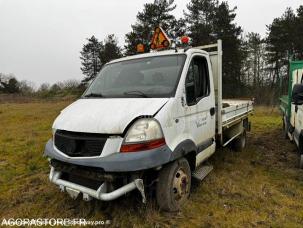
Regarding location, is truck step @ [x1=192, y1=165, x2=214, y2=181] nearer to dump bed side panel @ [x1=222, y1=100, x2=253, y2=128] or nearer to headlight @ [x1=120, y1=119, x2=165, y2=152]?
dump bed side panel @ [x1=222, y1=100, x2=253, y2=128]

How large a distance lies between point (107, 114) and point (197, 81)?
160 centimetres

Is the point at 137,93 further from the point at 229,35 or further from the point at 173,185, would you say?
the point at 229,35

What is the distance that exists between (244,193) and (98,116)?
2.67 metres

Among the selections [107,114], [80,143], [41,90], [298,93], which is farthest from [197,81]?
[41,90]

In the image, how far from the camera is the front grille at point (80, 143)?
10.3 ft

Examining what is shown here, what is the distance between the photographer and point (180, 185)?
3707mm

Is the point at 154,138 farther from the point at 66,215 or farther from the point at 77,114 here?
the point at 66,215

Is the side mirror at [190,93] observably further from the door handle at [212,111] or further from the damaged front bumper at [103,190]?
the damaged front bumper at [103,190]

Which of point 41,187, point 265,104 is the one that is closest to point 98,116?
point 41,187

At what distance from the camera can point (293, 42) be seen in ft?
83.3

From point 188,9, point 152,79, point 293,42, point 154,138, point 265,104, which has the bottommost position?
point 265,104

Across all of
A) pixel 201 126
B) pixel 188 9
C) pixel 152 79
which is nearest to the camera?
pixel 152 79

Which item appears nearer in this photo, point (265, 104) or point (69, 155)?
point (69, 155)

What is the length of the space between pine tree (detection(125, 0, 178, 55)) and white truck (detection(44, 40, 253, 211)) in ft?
64.4
